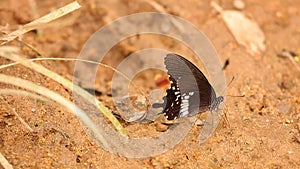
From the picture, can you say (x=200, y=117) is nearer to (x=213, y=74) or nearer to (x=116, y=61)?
(x=213, y=74)

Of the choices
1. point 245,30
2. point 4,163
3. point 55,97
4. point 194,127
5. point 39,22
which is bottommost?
point 194,127

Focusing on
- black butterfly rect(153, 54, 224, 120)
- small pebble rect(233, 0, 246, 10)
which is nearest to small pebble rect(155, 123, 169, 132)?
black butterfly rect(153, 54, 224, 120)

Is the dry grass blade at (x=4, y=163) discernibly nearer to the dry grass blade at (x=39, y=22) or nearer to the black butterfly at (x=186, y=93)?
the dry grass blade at (x=39, y=22)

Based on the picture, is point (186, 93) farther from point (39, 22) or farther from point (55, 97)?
point (39, 22)

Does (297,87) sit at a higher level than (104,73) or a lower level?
lower

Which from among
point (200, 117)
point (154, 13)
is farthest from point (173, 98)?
point (154, 13)

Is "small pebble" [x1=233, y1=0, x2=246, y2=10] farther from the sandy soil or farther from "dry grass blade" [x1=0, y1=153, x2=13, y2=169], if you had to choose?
"dry grass blade" [x1=0, y1=153, x2=13, y2=169]

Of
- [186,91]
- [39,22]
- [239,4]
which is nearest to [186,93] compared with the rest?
[186,91]
